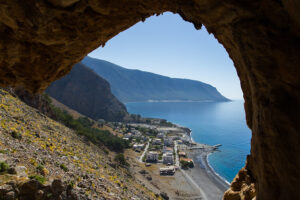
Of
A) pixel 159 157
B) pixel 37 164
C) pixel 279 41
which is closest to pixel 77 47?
pixel 279 41

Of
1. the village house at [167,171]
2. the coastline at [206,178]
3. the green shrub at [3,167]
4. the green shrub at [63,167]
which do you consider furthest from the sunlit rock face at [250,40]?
the village house at [167,171]

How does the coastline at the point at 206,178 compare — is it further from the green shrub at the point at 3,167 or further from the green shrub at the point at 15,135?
the green shrub at the point at 3,167

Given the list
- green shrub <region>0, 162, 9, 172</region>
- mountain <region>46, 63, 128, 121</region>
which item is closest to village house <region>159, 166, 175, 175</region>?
green shrub <region>0, 162, 9, 172</region>

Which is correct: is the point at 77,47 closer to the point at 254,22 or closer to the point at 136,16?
the point at 136,16

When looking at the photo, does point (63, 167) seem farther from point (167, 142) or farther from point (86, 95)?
point (86, 95)

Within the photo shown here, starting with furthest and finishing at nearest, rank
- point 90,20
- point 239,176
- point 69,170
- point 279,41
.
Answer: point 69,170, point 239,176, point 90,20, point 279,41
